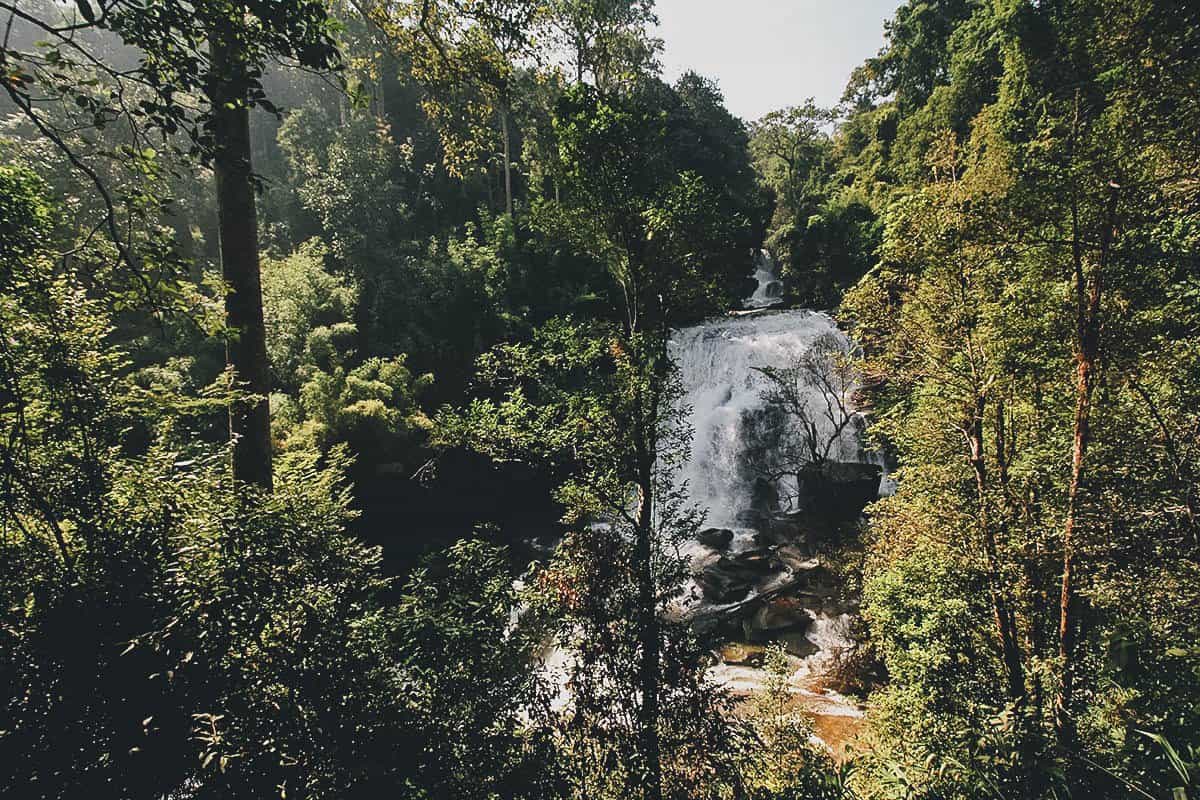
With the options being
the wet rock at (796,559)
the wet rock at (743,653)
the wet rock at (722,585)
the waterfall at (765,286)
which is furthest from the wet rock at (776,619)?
the waterfall at (765,286)

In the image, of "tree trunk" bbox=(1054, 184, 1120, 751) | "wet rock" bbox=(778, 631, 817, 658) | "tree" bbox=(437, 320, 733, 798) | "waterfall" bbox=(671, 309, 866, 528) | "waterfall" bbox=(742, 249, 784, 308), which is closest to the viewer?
"tree" bbox=(437, 320, 733, 798)

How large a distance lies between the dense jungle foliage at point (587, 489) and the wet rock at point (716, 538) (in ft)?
16.2

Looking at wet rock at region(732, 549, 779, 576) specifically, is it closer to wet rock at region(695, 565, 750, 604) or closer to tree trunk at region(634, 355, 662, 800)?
wet rock at region(695, 565, 750, 604)

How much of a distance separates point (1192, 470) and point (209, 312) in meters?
9.33

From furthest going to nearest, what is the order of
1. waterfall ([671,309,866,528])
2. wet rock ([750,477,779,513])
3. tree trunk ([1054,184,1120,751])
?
waterfall ([671,309,866,528]) < wet rock ([750,477,779,513]) < tree trunk ([1054,184,1120,751])

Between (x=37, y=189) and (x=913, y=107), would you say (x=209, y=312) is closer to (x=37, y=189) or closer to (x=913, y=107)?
(x=37, y=189)

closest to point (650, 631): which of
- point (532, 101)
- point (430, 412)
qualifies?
point (430, 412)

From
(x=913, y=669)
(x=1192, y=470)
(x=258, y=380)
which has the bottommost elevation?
(x=913, y=669)

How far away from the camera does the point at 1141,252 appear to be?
5340mm

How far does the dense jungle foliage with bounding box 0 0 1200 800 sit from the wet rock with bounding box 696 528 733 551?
4941 mm

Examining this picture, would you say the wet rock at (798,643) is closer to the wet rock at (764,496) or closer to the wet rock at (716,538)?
the wet rock at (716,538)

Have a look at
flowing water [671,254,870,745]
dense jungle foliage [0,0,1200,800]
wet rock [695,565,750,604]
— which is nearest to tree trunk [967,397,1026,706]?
dense jungle foliage [0,0,1200,800]

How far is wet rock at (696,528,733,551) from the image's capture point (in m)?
14.7

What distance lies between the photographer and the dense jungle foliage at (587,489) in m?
3.02
